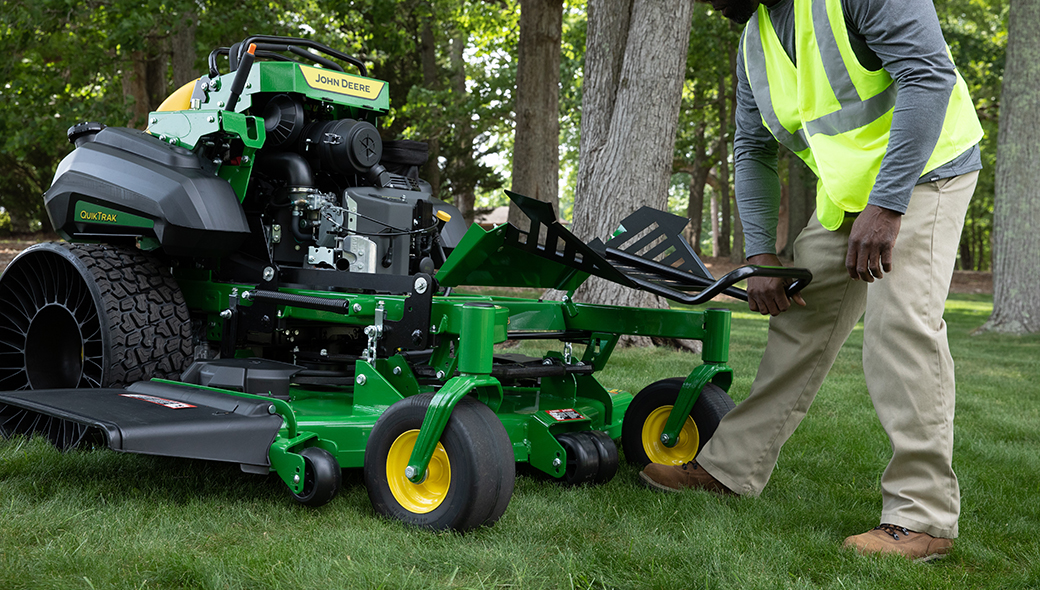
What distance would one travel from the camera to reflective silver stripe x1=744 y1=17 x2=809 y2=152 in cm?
289

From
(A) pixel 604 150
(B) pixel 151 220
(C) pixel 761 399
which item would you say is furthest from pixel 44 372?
(A) pixel 604 150

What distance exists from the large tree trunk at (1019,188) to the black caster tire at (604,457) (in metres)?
9.42

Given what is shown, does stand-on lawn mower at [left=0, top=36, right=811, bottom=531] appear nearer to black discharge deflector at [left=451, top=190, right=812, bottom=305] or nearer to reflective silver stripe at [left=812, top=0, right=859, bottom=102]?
black discharge deflector at [left=451, top=190, right=812, bottom=305]

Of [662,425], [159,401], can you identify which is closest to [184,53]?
[159,401]

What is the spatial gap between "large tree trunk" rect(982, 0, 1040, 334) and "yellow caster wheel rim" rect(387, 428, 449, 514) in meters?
10.2

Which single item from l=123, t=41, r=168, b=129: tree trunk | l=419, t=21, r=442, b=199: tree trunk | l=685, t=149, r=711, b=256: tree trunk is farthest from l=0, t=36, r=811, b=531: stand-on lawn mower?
l=685, t=149, r=711, b=256: tree trunk

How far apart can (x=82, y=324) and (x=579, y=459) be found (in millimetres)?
2068

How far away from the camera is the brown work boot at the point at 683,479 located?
320 cm

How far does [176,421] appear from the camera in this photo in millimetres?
2709

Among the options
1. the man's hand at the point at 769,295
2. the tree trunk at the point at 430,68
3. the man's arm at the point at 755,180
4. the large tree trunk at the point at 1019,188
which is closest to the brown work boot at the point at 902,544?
the man's hand at the point at 769,295

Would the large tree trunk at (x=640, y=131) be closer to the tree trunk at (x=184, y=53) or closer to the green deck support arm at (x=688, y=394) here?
the green deck support arm at (x=688, y=394)

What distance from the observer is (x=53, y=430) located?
142 inches

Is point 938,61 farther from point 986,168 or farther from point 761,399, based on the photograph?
point 986,168

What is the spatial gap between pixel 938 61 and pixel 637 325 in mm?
1518
